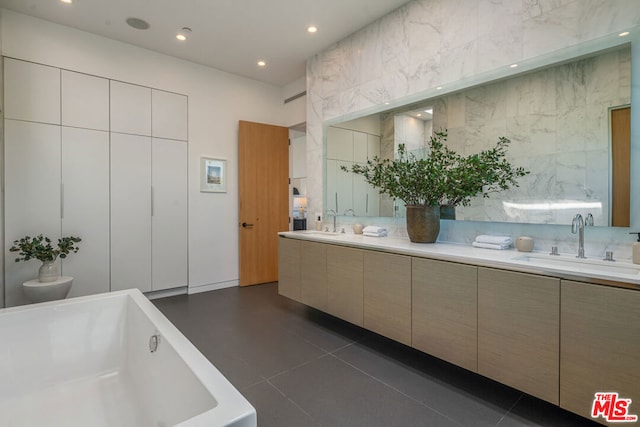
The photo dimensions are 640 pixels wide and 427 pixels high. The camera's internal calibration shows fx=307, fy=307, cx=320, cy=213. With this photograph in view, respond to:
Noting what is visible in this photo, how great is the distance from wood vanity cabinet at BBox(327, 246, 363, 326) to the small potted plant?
9.05 ft

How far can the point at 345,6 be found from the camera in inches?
118

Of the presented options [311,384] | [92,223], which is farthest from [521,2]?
[92,223]

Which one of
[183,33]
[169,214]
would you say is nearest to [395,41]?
[183,33]

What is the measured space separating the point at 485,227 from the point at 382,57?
78.1 inches

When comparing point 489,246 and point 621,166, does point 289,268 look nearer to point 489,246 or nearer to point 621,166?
point 489,246

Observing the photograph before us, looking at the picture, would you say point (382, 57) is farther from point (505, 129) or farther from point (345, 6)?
point (505, 129)

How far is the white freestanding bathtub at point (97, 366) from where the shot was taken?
1.50 metres

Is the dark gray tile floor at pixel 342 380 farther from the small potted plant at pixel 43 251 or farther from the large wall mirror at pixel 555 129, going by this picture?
the small potted plant at pixel 43 251

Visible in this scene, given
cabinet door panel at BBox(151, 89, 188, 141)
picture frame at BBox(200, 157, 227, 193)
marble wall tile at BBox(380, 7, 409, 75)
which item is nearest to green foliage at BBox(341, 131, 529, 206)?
marble wall tile at BBox(380, 7, 409, 75)

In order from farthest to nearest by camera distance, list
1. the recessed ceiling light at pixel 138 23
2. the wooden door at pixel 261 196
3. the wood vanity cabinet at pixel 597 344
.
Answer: the wooden door at pixel 261 196
the recessed ceiling light at pixel 138 23
the wood vanity cabinet at pixel 597 344

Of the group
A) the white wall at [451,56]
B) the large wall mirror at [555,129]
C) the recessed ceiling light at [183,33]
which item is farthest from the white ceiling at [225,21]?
the large wall mirror at [555,129]

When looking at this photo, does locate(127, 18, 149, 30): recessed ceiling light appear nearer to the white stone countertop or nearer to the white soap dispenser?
the white stone countertop

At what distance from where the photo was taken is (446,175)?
2.41 meters

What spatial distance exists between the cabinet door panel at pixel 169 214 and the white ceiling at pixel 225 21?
122 centimetres
